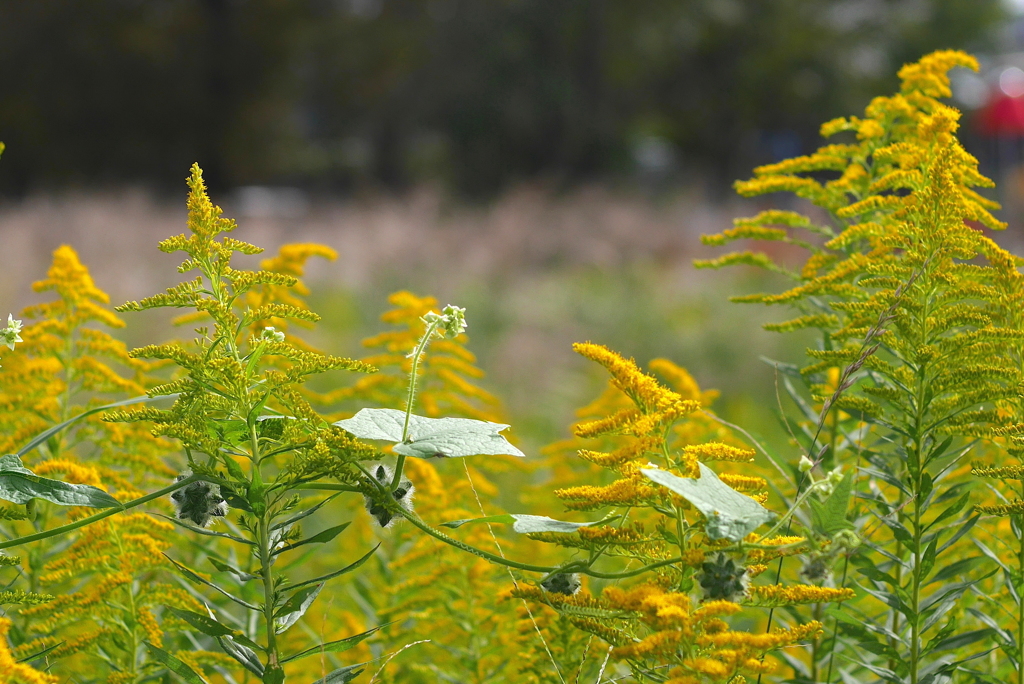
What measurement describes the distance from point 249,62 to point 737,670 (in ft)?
67.5

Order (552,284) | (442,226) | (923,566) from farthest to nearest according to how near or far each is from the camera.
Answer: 1. (442,226)
2. (552,284)
3. (923,566)

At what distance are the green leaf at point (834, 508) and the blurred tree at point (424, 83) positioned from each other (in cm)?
1986

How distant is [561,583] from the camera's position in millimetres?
1057

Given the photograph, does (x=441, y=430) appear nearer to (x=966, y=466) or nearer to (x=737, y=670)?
(x=737, y=670)

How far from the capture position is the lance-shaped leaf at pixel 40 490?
3.30 feet

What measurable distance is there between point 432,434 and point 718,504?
0.34 m

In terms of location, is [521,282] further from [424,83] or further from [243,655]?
[424,83]

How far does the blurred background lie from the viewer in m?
7.42

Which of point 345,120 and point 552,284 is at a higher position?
point 345,120

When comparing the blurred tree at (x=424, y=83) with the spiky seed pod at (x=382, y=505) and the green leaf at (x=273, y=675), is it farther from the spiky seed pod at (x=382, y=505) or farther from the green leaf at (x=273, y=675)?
the green leaf at (x=273, y=675)

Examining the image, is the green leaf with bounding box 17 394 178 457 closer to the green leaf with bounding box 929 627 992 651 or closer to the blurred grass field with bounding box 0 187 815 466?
the green leaf with bounding box 929 627 992 651

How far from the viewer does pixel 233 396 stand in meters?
1.04

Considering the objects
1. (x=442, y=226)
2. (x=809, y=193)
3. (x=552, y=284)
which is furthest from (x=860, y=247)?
(x=442, y=226)

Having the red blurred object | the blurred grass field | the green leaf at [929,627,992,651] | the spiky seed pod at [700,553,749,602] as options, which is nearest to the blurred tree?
the red blurred object
